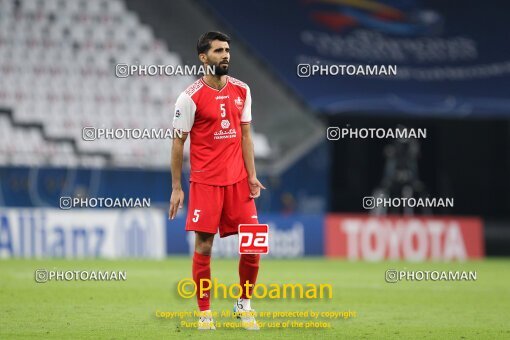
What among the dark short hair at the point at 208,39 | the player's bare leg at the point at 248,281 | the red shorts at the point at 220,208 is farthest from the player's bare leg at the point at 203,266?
the dark short hair at the point at 208,39

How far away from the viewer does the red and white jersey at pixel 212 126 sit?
839 centimetres

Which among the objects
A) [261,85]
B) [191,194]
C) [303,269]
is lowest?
[303,269]

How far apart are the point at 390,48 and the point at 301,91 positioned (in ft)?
7.11

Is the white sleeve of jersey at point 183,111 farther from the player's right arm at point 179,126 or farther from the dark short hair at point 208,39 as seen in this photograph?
the dark short hair at point 208,39

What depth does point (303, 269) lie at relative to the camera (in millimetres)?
17297

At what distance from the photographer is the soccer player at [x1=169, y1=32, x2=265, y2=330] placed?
27.5ft

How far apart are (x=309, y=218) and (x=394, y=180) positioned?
2928mm

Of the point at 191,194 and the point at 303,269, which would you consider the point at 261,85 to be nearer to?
the point at 303,269

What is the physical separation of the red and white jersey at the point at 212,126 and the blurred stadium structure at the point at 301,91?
13831mm

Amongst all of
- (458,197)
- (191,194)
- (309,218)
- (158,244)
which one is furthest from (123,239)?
(191,194)

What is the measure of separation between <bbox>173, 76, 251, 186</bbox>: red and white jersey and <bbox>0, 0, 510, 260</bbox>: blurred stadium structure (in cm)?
1383

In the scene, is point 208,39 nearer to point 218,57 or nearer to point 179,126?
point 218,57

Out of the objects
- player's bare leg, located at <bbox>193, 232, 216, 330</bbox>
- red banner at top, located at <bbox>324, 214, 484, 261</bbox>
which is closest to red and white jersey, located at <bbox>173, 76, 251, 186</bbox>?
player's bare leg, located at <bbox>193, 232, 216, 330</bbox>

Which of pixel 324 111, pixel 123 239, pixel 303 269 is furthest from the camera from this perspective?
pixel 324 111
